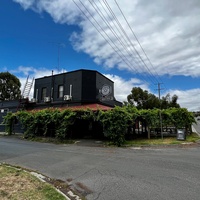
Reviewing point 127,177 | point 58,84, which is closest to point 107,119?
point 127,177

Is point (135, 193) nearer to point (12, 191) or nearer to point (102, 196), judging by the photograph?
point (102, 196)

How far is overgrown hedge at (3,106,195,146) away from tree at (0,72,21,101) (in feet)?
88.2

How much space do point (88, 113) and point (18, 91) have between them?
113ft

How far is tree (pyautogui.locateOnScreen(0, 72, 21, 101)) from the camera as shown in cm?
4156

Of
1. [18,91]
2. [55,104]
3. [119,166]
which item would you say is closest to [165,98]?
[55,104]

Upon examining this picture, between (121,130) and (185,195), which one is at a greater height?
(121,130)

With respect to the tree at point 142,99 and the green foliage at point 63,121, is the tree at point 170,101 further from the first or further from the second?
the green foliage at point 63,121

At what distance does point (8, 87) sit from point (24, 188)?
42.7m

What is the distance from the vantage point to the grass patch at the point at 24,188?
4176 mm

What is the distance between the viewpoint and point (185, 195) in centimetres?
436

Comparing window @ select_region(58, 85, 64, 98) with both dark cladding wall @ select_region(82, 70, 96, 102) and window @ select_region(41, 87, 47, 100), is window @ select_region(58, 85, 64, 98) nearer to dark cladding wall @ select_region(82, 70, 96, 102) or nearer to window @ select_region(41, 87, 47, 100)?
window @ select_region(41, 87, 47, 100)

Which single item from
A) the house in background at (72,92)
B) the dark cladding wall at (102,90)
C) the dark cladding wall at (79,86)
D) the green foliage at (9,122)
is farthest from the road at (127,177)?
the dark cladding wall at (102,90)

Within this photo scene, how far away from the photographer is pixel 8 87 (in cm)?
4212

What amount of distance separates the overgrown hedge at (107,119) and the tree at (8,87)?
26.9 metres
